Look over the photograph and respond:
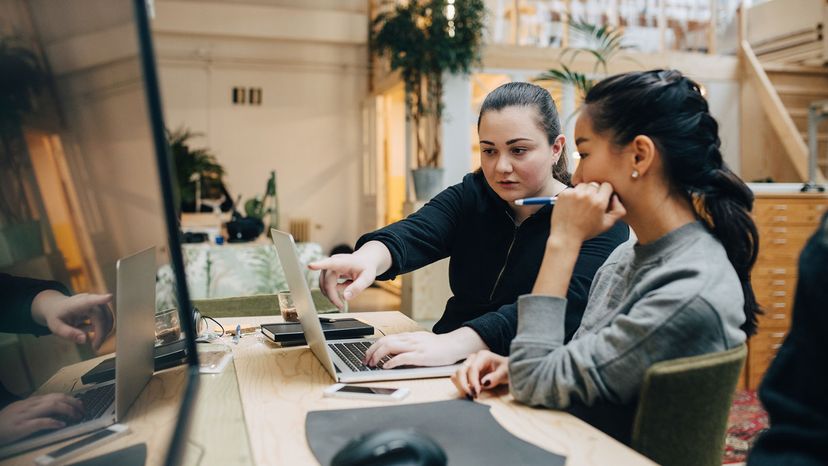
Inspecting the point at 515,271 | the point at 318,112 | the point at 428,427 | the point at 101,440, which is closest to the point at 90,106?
the point at 101,440

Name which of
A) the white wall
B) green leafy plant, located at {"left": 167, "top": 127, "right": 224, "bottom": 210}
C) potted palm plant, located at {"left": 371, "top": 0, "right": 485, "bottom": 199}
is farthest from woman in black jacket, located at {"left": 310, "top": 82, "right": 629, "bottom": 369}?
the white wall

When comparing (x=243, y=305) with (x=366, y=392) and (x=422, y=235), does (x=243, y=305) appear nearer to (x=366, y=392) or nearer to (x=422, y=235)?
(x=422, y=235)

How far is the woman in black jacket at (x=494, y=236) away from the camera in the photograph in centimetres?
145

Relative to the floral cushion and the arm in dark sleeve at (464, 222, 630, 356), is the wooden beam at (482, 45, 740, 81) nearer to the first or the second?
the floral cushion

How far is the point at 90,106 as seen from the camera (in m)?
0.32

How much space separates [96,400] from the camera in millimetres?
446

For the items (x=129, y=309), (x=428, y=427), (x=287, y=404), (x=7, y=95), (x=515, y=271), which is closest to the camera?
(x=7, y=95)

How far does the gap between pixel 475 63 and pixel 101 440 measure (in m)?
5.66

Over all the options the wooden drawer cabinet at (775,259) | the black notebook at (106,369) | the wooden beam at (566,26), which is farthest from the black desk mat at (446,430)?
the wooden beam at (566,26)

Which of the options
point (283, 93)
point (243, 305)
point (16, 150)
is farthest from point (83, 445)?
point (283, 93)

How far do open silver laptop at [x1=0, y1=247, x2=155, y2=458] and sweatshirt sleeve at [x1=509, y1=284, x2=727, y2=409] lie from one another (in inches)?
21.5

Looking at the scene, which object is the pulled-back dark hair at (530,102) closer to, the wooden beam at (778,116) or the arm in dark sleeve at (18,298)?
the arm in dark sleeve at (18,298)

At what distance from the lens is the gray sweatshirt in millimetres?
908

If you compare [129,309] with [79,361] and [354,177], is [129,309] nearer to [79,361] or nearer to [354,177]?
[79,361]
